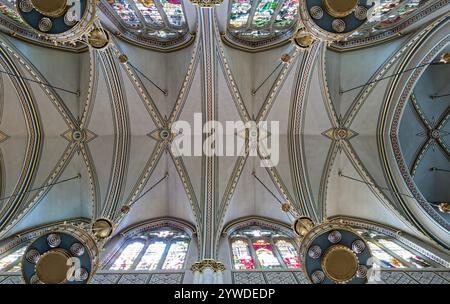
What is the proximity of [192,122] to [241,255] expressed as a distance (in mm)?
5211

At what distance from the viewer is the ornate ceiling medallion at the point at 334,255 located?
620 cm

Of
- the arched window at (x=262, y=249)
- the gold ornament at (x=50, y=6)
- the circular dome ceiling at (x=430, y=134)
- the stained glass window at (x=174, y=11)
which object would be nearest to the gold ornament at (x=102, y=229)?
the arched window at (x=262, y=249)

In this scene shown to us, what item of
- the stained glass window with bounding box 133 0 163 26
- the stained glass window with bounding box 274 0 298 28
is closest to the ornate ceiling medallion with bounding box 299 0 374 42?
the stained glass window with bounding box 274 0 298 28

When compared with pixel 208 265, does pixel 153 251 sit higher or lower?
higher

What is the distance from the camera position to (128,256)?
31.8 ft

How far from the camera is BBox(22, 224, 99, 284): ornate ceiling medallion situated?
6.17 metres

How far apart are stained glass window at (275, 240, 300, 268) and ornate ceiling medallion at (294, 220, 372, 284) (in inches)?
78.1

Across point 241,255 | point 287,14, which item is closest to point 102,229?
point 241,255

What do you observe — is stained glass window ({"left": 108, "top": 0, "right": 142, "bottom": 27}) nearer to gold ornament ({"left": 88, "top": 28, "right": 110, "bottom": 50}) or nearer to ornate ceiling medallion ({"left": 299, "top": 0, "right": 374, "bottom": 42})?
gold ornament ({"left": 88, "top": 28, "right": 110, "bottom": 50})

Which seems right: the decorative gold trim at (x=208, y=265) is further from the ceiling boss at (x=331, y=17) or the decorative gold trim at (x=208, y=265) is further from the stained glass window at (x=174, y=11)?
the stained glass window at (x=174, y=11)

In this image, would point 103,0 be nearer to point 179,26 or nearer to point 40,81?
point 179,26

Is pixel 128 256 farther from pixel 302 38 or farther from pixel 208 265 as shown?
pixel 302 38
